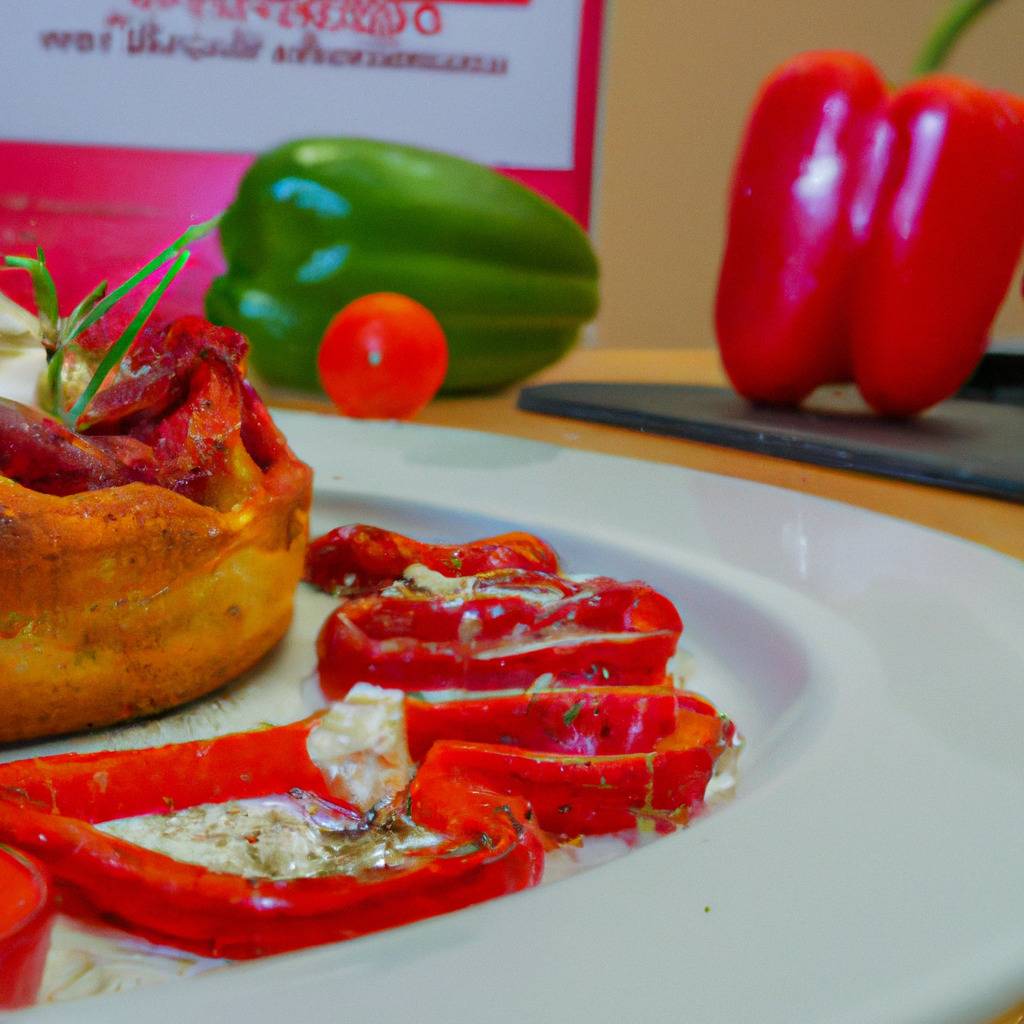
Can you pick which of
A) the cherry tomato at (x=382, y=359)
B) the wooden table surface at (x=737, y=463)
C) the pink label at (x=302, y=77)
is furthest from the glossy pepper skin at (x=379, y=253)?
the pink label at (x=302, y=77)

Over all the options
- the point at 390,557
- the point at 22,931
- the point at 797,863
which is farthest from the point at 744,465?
the point at 22,931

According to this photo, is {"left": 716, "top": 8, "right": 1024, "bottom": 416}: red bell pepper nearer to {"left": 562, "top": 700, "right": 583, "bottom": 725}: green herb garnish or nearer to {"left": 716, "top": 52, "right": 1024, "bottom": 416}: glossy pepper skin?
{"left": 716, "top": 52, "right": 1024, "bottom": 416}: glossy pepper skin

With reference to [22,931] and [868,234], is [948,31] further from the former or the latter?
[22,931]

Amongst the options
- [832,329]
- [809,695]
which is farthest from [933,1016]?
[832,329]

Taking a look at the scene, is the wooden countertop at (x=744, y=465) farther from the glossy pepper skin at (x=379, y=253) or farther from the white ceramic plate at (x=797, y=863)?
the white ceramic plate at (x=797, y=863)

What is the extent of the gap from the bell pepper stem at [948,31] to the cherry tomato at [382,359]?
92 cm

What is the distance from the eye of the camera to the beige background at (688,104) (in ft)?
11.5

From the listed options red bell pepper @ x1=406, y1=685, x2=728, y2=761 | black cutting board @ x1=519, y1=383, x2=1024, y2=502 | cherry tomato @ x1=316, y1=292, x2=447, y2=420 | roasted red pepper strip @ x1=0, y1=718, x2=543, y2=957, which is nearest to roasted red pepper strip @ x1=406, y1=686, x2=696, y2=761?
red bell pepper @ x1=406, y1=685, x2=728, y2=761

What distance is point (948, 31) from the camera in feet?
5.82

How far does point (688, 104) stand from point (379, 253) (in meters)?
2.21

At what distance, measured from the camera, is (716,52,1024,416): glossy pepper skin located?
1.43m

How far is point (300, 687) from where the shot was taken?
A: 667 millimetres

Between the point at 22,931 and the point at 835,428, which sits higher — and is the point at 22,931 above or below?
above

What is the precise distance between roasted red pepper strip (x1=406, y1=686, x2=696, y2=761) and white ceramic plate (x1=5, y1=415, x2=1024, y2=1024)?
0.16 ft
